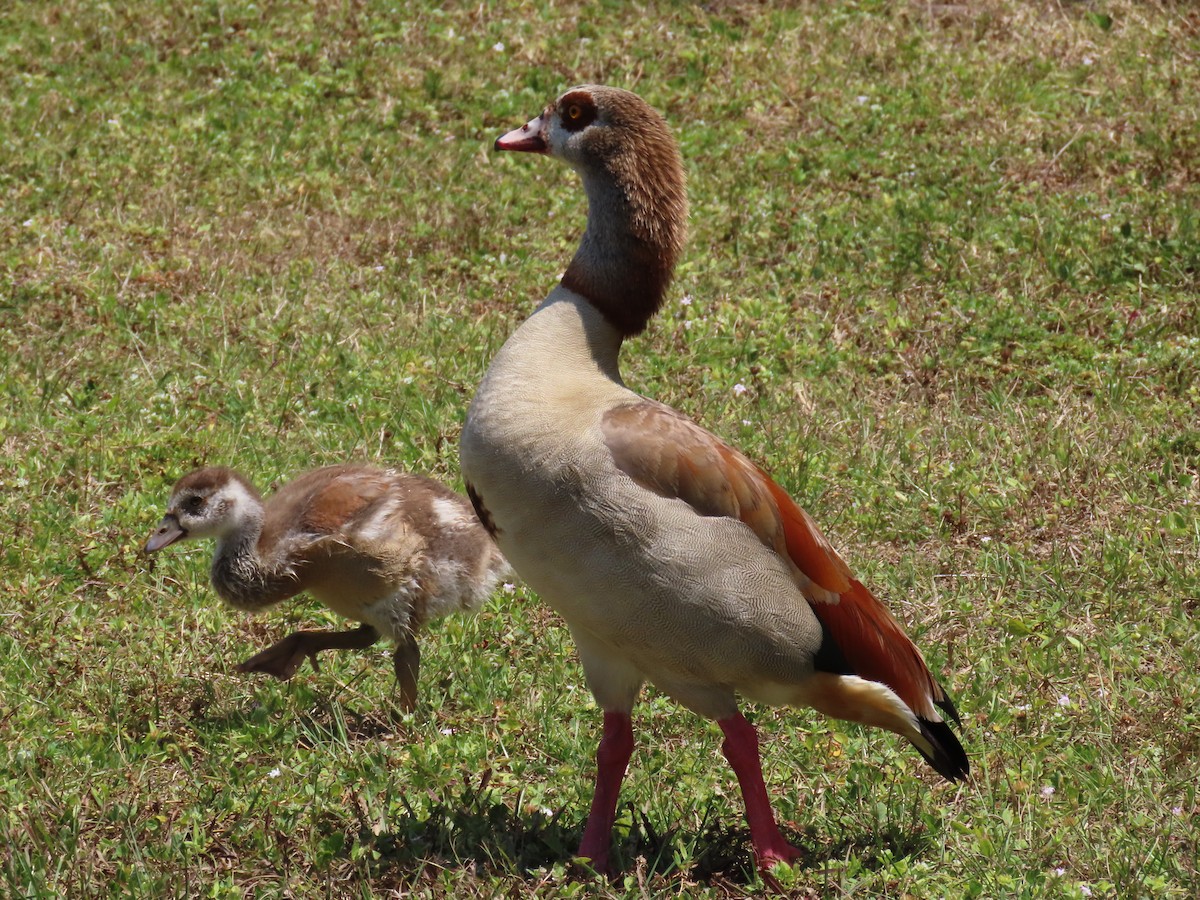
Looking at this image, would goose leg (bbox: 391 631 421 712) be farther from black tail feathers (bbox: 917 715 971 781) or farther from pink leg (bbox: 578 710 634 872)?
black tail feathers (bbox: 917 715 971 781)

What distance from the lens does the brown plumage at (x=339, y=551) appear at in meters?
5.74

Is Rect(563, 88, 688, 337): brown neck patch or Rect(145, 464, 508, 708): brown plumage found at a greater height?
Rect(563, 88, 688, 337): brown neck patch

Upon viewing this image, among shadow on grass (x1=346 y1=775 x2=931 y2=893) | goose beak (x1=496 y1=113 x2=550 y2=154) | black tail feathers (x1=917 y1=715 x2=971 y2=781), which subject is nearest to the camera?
shadow on grass (x1=346 y1=775 x2=931 y2=893)

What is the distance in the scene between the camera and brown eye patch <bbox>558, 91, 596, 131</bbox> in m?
5.01

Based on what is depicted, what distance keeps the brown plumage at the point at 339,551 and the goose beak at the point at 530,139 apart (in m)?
1.45

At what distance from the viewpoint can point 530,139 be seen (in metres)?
5.32

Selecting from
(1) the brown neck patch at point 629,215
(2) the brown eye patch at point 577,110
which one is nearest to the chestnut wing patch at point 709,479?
(1) the brown neck patch at point 629,215

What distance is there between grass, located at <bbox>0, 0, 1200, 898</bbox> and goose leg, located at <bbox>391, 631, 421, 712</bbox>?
0.33ft

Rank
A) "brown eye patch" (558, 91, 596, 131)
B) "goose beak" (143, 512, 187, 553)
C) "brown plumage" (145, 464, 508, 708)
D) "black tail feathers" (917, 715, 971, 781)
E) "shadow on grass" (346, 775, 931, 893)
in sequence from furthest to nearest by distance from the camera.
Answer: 1. "goose beak" (143, 512, 187, 553)
2. "brown plumage" (145, 464, 508, 708)
3. "brown eye patch" (558, 91, 596, 131)
4. "black tail feathers" (917, 715, 971, 781)
5. "shadow on grass" (346, 775, 931, 893)

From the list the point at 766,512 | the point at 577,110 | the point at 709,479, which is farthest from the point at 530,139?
the point at 766,512

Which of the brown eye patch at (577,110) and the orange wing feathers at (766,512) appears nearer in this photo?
the orange wing feathers at (766,512)

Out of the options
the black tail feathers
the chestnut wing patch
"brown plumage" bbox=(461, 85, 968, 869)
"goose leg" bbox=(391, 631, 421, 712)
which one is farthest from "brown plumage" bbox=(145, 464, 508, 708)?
the black tail feathers

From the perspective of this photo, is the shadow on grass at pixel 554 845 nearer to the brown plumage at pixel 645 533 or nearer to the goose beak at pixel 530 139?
the brown plumage at pixel 645 533

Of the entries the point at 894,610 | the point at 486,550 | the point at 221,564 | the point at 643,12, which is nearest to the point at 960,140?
the point at 643,12
